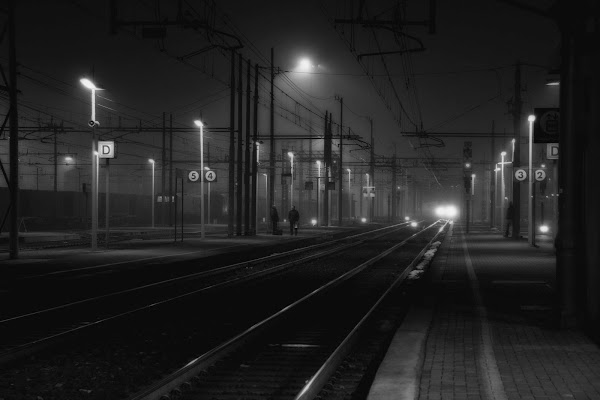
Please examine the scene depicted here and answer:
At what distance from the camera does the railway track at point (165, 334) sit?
8555 mm

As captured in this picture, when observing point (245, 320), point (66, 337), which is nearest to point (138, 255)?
point (245, 320)

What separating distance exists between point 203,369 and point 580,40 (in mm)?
6609

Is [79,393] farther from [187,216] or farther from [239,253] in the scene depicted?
[187,216]

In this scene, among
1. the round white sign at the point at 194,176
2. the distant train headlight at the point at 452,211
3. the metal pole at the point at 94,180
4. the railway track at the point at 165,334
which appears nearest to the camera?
the railway track at the point at 165,334

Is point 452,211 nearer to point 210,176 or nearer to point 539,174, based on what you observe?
point 210,176

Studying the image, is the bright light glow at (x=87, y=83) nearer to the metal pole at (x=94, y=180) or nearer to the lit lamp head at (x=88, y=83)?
the lit lamp head at (x=88, y=83)

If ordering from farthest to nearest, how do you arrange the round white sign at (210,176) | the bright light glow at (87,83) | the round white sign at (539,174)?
1. the round white sign at (210,176)
2. the round white sign at (539,174)
3. the bright light glow at (87,83)

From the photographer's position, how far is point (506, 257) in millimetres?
27484

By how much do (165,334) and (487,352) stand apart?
4662 millimetres

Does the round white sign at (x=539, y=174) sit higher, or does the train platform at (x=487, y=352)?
the round white sign at (x=539, y=174)

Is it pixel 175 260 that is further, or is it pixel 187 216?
pixel 187 216

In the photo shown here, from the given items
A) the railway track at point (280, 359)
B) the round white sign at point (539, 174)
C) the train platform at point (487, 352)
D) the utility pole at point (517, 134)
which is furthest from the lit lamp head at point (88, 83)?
the utility pole at point (517, 134)

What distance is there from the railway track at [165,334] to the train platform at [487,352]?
2.55 meters

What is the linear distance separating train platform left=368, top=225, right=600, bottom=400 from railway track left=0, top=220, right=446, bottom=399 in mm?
2555
